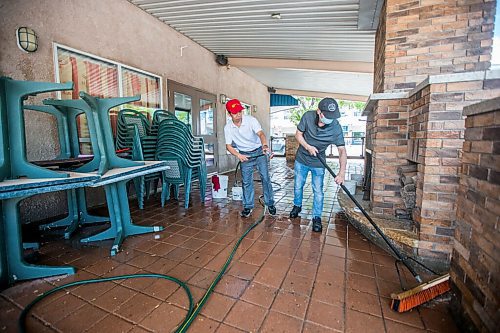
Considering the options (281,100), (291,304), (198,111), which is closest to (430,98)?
(291,304)

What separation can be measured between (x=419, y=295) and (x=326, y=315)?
0.59 meters

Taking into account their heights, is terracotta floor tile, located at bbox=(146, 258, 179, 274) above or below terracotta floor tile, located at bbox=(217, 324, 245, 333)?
above

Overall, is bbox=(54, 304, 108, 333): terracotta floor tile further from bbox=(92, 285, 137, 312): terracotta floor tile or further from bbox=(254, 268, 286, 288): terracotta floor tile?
bbox=(254, 268, 286, 288): terracotta floor tile

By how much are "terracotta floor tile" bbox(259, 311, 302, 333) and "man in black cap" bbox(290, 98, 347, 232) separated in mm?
1431

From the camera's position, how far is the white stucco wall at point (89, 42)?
279 centimetres

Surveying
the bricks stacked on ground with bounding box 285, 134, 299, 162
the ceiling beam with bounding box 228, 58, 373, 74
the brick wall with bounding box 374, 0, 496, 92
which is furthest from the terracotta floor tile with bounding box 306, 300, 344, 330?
the bricks stacked on ground with bounding box 285, 134, 299, 162

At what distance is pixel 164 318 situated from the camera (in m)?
1.43

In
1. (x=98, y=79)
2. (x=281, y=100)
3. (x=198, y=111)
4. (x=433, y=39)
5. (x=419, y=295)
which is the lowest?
(x=419, y=295)

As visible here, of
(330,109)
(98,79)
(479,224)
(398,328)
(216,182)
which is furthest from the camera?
(216,182)

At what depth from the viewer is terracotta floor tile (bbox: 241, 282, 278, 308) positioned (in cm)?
158

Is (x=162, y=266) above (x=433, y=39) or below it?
below

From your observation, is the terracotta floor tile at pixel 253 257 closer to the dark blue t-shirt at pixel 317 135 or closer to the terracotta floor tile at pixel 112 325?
the terracotta floor tile at pixel 112 325

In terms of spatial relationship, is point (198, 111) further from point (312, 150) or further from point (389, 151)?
point (389, 151)

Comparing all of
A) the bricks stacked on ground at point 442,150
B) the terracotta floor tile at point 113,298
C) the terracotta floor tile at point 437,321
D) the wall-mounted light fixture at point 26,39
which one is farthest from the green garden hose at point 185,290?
the wall-mounted light fixture at point 26,39
